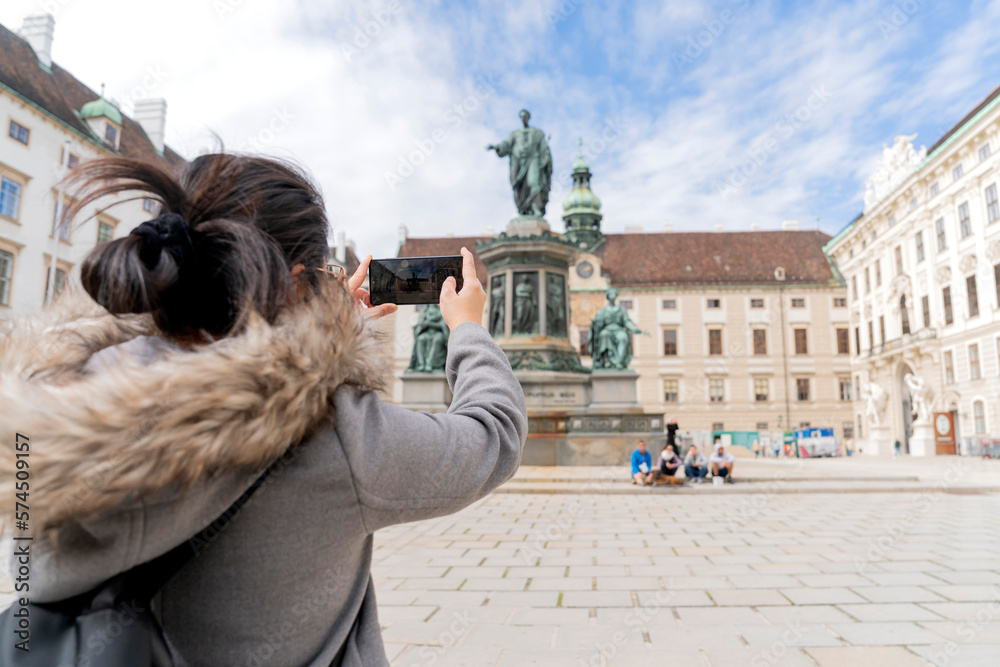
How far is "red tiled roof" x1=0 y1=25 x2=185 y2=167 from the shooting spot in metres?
24.5

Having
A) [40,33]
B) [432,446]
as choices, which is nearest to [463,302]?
[432,446]

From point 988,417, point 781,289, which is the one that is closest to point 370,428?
point 988,417

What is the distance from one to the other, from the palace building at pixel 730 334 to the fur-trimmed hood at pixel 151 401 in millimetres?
49056

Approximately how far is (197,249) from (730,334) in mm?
55060

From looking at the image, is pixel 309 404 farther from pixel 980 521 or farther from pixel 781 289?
pixel 781 289

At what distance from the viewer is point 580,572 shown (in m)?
5.51

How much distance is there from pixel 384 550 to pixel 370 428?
20.0 ft

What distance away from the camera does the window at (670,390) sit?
52.0 metres

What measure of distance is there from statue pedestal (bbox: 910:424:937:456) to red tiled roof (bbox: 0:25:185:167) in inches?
1462

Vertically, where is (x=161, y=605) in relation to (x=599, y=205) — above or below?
below

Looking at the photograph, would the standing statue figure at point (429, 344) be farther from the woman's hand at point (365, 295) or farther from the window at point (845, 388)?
the window at point (845, 388)

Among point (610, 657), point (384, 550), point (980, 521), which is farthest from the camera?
point (980, 521)

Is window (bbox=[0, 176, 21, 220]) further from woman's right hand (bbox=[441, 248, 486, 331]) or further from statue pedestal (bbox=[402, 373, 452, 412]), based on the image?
woman's right hand (bbox=[441, 248, 486, 331])

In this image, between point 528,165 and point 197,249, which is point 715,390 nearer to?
point 528,165
